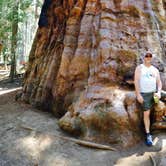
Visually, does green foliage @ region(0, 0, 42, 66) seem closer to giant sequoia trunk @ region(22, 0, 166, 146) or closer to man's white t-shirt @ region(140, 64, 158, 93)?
giant sequoia trunk @ region(22, 0, 166, 146)

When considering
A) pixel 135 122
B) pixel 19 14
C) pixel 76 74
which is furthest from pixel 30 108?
pixel 19 14

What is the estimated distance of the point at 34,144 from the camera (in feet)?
18.7

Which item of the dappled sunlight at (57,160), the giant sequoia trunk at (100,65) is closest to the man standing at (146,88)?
the giant sequoia trunk at (100,65)

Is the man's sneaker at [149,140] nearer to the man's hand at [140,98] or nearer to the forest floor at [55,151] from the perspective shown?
the forest floor at [55,151]

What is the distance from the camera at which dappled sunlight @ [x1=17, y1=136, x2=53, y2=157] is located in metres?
5.47

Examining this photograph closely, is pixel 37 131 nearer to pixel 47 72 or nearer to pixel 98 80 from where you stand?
pixel 98 80

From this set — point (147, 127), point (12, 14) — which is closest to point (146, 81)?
point (147, 127)

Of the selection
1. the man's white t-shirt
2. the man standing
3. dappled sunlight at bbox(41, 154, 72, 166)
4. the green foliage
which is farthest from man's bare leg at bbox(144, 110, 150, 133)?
the green foliage

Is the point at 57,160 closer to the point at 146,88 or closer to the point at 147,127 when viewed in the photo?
the point at 147,127

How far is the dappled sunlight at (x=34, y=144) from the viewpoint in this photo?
5.47m

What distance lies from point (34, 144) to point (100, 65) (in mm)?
2458

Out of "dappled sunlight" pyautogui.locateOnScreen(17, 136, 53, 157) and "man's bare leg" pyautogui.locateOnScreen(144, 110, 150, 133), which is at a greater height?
"man's bare leg" pyautogui.locateOnScreen(144, 110, 150, 133)

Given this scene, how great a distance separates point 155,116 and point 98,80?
1.58 m

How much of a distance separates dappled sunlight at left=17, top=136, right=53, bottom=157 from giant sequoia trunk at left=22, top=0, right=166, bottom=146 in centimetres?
58
